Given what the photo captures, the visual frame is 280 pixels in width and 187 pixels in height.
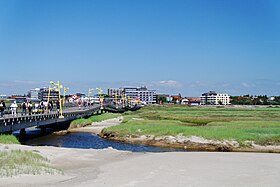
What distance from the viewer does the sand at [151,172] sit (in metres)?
17.5

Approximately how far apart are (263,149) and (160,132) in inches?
529

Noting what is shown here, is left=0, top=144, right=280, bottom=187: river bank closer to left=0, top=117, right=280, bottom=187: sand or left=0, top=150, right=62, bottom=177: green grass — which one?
left=0, top=117, right=280, bottom=187: sand

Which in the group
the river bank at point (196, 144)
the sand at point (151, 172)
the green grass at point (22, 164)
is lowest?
the river bank at point (196, 144)

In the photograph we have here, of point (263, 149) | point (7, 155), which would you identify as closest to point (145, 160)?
point (7, 155)

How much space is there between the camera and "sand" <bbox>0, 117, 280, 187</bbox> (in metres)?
17.5

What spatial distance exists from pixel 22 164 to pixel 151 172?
7582mm

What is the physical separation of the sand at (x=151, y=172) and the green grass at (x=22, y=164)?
702 millimetres

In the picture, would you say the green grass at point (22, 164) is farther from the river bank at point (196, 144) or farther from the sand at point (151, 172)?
the river bank at point (196, 144)

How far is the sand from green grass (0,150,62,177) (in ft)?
2.30

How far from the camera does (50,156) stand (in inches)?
1053

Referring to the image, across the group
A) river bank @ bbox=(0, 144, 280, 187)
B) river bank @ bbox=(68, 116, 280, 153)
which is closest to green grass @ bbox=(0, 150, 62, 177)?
river bank @ bbox=(0, 144, 280, 187)

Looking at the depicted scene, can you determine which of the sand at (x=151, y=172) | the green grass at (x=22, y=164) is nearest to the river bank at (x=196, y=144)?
the sand at (x=151, y=172)

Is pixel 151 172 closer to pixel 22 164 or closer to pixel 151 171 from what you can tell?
pixel 151 171

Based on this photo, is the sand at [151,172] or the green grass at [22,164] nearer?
the sand at [151,172]
